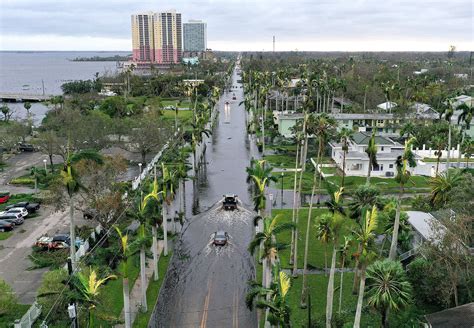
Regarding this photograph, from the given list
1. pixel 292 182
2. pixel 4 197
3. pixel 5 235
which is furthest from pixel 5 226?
pixel 292 182

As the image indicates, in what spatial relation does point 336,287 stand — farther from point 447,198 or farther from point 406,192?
point 406,192

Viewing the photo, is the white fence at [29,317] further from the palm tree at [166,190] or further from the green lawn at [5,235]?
the green lawn at [5,235]

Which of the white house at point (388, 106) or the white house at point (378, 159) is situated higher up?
the white house at point (388, 106)

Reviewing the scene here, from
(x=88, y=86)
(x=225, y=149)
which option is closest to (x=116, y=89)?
(x=88, y=86)

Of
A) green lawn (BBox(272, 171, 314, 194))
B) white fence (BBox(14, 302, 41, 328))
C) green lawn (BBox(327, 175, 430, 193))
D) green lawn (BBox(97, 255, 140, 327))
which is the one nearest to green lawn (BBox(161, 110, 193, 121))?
green lawn (BBox(272, 171, 314, 194))

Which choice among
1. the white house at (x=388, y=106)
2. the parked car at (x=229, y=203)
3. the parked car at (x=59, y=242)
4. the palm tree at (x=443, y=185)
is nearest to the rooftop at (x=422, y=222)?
the palm tree at (x=443, y=185)
